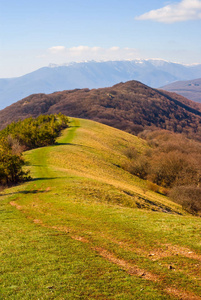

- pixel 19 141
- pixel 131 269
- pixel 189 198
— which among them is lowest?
pixel 189 198

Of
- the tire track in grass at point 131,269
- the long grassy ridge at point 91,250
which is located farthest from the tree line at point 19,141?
the tire track in grass at point 131,269

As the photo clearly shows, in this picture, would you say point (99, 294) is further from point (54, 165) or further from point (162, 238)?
point (54, 165)

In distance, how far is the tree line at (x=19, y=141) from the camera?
3412 centimetres

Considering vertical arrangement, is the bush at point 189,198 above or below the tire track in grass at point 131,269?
below

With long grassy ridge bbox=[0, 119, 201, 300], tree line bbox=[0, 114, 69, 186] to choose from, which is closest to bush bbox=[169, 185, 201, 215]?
long grassy ridge bbox=[0, 119, 201, 300]

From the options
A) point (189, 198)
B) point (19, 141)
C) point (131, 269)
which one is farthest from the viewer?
point (19, 141)

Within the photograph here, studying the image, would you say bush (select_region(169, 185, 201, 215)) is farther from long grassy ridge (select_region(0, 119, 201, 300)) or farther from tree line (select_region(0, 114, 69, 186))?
tree line (select_region(0, 114, 69, 186))

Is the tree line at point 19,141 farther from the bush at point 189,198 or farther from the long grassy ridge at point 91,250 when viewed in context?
the bush at point 189,198

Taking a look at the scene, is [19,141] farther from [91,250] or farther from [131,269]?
[131,269]

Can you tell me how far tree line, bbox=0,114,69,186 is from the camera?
34125mm

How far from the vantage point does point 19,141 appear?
6869 centimetres

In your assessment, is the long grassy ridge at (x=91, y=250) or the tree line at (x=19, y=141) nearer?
the long grassy ridge at (x=91, y=250)

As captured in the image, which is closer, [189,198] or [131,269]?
[131,269]

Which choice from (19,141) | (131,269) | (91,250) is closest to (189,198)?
(91,250)
